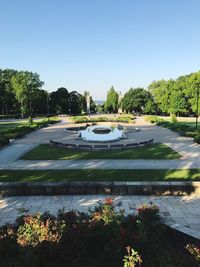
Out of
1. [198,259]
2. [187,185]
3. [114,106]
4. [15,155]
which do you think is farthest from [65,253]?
[114,106]

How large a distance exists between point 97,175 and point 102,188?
2.13 m

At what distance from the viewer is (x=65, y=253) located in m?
5.68

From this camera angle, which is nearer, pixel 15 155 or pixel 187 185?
pixel 187 185

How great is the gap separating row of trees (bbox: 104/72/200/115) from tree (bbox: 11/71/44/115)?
2813cm

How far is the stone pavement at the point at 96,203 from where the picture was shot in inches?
352

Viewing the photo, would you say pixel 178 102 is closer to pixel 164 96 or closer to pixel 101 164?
pixel 164 96

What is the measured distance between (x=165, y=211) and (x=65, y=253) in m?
4.60

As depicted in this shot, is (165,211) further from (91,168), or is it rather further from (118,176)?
(91,168)

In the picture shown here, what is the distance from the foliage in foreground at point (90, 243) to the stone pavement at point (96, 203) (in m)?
2.49

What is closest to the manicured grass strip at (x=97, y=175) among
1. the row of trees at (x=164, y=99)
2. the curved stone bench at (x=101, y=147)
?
the curved stone bench at (x=101, y=147)

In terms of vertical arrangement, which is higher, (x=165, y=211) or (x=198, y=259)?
(x=198, y=259)

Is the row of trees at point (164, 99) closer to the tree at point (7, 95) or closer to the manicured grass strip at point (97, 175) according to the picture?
the tree at point (7, 95)

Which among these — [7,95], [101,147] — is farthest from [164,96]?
[101,147]

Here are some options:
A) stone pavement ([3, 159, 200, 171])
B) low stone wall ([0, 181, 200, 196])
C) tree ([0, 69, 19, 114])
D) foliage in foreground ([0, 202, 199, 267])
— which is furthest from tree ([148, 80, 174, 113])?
foliage in foreground ([0, 202, 199, 267])
